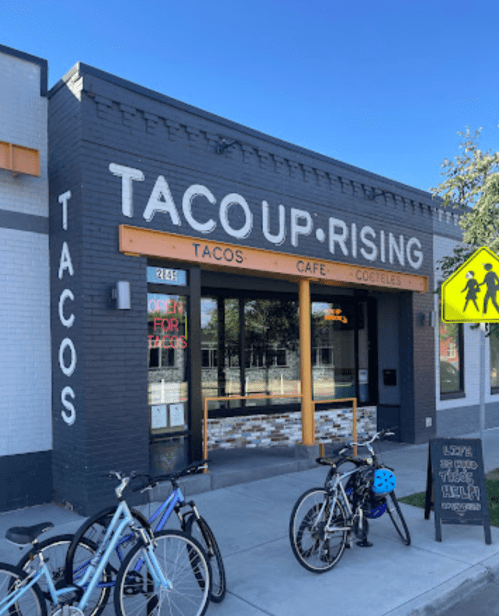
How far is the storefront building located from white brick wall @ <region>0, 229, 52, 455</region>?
6.7 inches

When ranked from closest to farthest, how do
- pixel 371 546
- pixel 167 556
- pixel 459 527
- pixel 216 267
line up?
pixel 167 556, pixel 371 546, pixel 459 527, pixel 216 267

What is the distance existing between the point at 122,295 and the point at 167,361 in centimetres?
147

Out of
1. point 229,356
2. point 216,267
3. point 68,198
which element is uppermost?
point 68,198

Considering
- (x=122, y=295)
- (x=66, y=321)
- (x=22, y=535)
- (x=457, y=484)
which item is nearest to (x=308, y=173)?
(x=122, y=295)

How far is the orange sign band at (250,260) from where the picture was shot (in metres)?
6.79

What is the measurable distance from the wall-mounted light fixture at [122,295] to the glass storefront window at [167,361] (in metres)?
0.84

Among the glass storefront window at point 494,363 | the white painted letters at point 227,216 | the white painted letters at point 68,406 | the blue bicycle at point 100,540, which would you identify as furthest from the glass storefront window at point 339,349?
the blue bicycle at point 100,540

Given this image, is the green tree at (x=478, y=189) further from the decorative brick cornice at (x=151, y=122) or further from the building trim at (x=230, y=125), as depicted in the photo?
the decorative brick cornice at (x=151, y=122)

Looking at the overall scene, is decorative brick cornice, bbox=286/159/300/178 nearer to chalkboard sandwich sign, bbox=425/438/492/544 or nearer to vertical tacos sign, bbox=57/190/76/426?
vertical tacos sign, bbox=57/190/76/426

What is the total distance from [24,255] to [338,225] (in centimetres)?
511

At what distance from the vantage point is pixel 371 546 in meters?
5.24

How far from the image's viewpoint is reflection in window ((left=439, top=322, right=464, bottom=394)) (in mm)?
11766

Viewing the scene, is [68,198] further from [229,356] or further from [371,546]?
[371,546]

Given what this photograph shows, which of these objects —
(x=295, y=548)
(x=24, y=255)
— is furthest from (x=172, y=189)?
(x=295, y=548)
